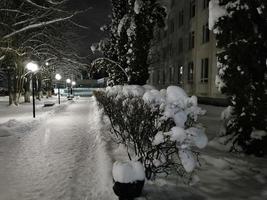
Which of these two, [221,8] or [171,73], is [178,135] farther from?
[171,73]

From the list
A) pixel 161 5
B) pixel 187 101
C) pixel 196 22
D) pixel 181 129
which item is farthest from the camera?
pixel 196 22

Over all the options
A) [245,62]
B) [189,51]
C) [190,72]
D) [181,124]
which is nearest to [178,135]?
[181,124]

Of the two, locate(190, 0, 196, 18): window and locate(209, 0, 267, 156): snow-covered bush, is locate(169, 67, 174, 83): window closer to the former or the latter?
locate(190, 0, 196, 18): window

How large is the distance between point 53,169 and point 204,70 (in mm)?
21362

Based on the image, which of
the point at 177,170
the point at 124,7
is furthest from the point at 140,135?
the point at 124,7

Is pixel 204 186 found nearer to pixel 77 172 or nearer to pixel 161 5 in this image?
pixel 77 172

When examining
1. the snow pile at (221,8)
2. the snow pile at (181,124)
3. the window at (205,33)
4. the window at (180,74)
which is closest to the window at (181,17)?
the window at (180,74)

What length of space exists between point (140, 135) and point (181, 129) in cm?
132

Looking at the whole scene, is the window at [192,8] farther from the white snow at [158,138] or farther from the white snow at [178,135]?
the white snow at [178,135]

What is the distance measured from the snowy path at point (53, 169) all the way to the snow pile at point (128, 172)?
0.53 metres

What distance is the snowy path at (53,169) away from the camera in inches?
226

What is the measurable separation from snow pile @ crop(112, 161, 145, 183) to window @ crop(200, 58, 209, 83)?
21550 mm

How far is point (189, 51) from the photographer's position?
31.4 meters

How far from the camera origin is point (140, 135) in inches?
251
